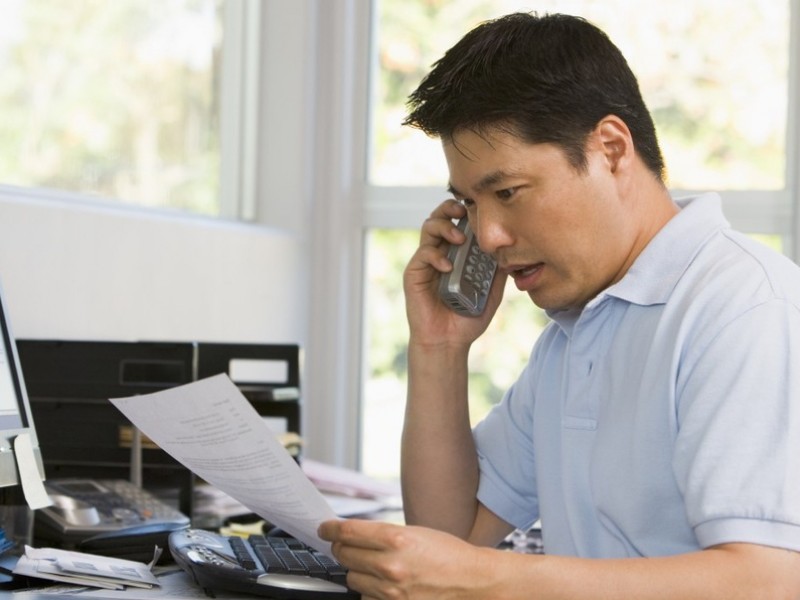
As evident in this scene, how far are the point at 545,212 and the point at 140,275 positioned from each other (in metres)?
1.04

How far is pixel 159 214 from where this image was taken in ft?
7.41

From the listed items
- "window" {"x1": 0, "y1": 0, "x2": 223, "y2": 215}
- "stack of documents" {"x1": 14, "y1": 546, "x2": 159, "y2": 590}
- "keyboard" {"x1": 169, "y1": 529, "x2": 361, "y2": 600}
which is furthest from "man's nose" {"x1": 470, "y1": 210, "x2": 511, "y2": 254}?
"window" {"x1": 0, "y1": 0, "x2": 223, "y2": 215}

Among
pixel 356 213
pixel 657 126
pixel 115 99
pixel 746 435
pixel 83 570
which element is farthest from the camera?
pixel 356 213

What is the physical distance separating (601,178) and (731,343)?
27cm

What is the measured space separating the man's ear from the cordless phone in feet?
1.13

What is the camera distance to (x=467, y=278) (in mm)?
1603

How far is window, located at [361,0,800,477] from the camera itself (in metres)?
2.53

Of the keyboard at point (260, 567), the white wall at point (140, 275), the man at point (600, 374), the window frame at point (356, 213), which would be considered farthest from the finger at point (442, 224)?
the window frame at point (356, 213)

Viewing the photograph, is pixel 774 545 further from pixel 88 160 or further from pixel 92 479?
pixel 88 160

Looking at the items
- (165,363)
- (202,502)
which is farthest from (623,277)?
(202,502)

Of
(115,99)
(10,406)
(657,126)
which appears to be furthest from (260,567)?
(657,126)

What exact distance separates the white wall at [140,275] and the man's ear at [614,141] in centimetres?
95

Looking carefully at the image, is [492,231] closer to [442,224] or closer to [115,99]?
[442,224]

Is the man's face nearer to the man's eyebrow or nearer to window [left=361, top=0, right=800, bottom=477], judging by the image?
the man's eyebrow
